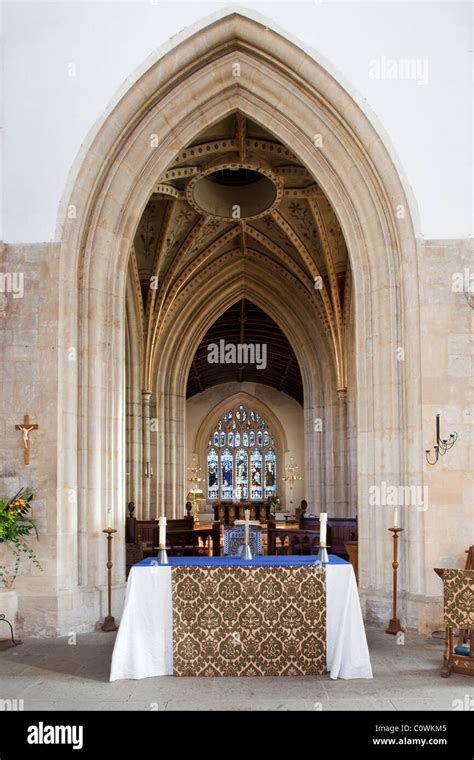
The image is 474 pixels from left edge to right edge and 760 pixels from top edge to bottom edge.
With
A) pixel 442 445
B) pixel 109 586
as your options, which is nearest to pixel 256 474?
pixel 109 586

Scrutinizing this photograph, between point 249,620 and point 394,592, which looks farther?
point 394,592

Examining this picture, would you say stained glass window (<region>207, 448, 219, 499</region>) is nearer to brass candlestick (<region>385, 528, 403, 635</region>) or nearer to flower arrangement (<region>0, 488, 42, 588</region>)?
flower arrangement (<region>0, 488, 42, 588</region>)

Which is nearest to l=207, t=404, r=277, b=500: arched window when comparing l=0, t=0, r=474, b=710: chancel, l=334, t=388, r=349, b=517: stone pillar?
l=334, t=388, r=349, b=517: stone pillar

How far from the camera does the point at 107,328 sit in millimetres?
7621

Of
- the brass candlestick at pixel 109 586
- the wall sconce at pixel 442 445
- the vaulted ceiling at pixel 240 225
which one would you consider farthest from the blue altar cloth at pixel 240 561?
the vaulted ceiling at pixel 240 225

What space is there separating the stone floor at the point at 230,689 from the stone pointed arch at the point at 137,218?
1300 millimetres

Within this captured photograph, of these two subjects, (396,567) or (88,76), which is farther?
(88,76)

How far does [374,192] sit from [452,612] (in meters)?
4.37

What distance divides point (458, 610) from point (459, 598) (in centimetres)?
9

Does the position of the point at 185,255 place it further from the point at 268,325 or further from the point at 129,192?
the point at 268,325

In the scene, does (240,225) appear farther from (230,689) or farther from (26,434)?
(230,689)

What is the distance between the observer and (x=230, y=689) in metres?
4.90

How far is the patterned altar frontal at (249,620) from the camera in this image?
5234mm

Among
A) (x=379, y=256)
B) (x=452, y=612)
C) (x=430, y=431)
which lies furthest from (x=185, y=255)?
→ (x=452, y=612)
